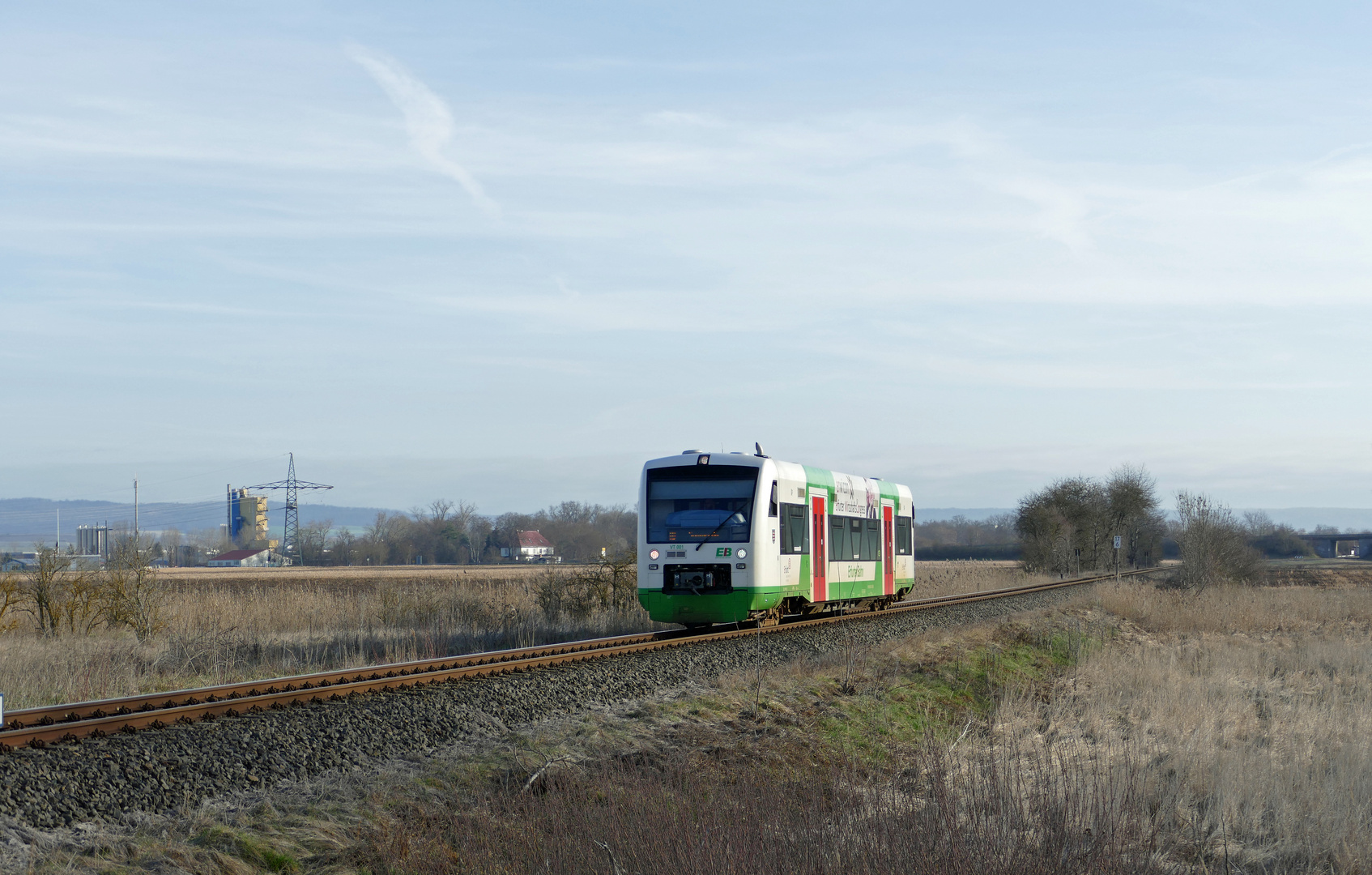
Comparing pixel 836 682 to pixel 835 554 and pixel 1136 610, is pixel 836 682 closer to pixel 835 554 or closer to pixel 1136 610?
pixel 835 554

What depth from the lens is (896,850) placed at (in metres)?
5.58

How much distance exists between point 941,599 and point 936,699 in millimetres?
21752

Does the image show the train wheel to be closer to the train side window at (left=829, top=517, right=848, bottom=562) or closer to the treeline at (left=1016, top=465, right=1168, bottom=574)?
the train side window at (left=829, top=517, right=848, bottom=562)

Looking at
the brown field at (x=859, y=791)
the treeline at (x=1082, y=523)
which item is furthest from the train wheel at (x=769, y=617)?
the treeline at (x=1082, y=523)

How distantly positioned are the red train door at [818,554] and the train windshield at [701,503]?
3249 millimetres

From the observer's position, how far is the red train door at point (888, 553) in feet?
94.5

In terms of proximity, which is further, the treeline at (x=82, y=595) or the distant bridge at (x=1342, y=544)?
the distant bridge at (x=1342, y=544)

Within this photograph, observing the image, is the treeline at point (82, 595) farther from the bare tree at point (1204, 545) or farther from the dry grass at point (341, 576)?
the bare tree at point (1204, 545)

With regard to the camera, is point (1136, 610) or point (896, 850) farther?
point (1136, 610)

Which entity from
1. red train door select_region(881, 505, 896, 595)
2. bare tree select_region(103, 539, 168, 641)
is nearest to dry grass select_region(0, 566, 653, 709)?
bare tree select_region(103, 539, 168, 641)

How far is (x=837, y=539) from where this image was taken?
81.1ft

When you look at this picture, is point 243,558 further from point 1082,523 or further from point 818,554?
point 818,554

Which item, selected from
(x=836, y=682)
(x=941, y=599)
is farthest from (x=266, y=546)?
(x=836, y=682)

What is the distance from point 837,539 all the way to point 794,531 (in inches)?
135
